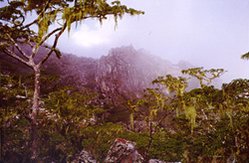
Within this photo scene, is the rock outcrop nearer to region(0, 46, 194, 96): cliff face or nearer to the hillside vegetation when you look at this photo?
the hillside vegetation

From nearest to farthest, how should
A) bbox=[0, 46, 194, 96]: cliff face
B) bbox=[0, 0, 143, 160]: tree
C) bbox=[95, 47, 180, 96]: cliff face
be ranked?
bbox=[0, 0, 143, 160]: tree < bbox=[0, 46, 194, 96]: cliff face < bbox=[95, 47, 180, 96]: cliff face

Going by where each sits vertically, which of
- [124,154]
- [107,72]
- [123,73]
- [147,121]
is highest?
[147,121]

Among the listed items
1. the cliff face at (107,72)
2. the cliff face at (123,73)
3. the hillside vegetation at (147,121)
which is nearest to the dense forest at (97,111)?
the hillside vegetation at (147,121)

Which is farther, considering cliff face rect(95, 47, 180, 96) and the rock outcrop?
cliff face rect(95, 47, 180, 96)

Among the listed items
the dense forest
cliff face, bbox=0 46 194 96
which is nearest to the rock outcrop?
the dense forest

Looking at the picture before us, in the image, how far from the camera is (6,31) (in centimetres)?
1247

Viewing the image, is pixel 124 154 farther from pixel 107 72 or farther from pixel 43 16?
pixel 107 72

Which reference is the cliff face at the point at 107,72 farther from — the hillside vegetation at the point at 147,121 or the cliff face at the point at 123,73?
the hillside vegetation at the point at 147,121

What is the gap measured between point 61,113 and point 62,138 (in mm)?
3967

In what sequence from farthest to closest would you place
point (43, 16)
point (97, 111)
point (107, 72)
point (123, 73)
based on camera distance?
point (123, 73) → point (107, 72) → point (97, 111) → point (43, 16)

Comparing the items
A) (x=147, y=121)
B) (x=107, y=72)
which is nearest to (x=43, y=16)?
(x=147, y=121)

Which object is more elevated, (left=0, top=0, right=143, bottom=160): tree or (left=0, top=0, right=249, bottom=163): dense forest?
(left=0, top=0, right=143, bottom=160): tree

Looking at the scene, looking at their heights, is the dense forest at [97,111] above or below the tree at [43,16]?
below

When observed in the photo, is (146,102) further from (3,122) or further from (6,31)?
(3,122)
